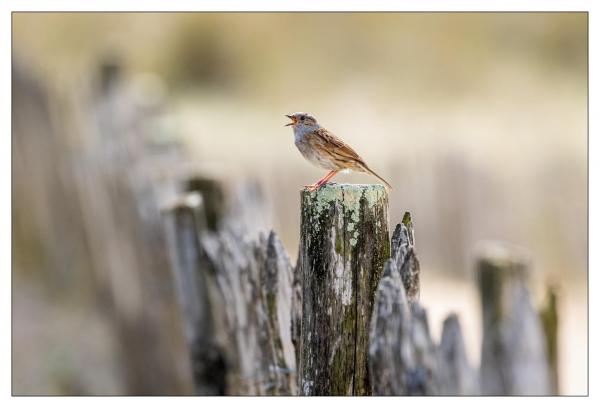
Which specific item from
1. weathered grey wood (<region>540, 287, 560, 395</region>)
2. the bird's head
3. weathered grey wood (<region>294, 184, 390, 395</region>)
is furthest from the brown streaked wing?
weathered grey wood (<region>540, 287, 560, 395</region>)

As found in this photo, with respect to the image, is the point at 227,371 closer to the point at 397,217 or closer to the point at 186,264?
the point at 186,264

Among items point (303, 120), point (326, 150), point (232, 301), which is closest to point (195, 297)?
point (232, 301)

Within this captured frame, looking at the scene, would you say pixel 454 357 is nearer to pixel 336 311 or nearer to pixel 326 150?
pixel 336 311

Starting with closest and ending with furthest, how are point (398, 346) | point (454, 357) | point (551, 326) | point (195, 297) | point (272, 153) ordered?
point (398, 346) → point (454, 357) → point (551, 326) → point (195, 297) → point (272, 153)

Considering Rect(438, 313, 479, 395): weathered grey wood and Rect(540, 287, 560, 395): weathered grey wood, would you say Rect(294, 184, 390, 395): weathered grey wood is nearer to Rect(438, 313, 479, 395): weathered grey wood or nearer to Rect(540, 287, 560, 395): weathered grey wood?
Rect(438, 313, 479, 395): weathered grey wood

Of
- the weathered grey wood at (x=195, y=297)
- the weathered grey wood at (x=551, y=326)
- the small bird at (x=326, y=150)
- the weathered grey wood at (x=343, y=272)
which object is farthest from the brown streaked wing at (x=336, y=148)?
the weathered grey wood at (x=551, y=326)

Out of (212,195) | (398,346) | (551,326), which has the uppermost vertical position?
(212,195)
